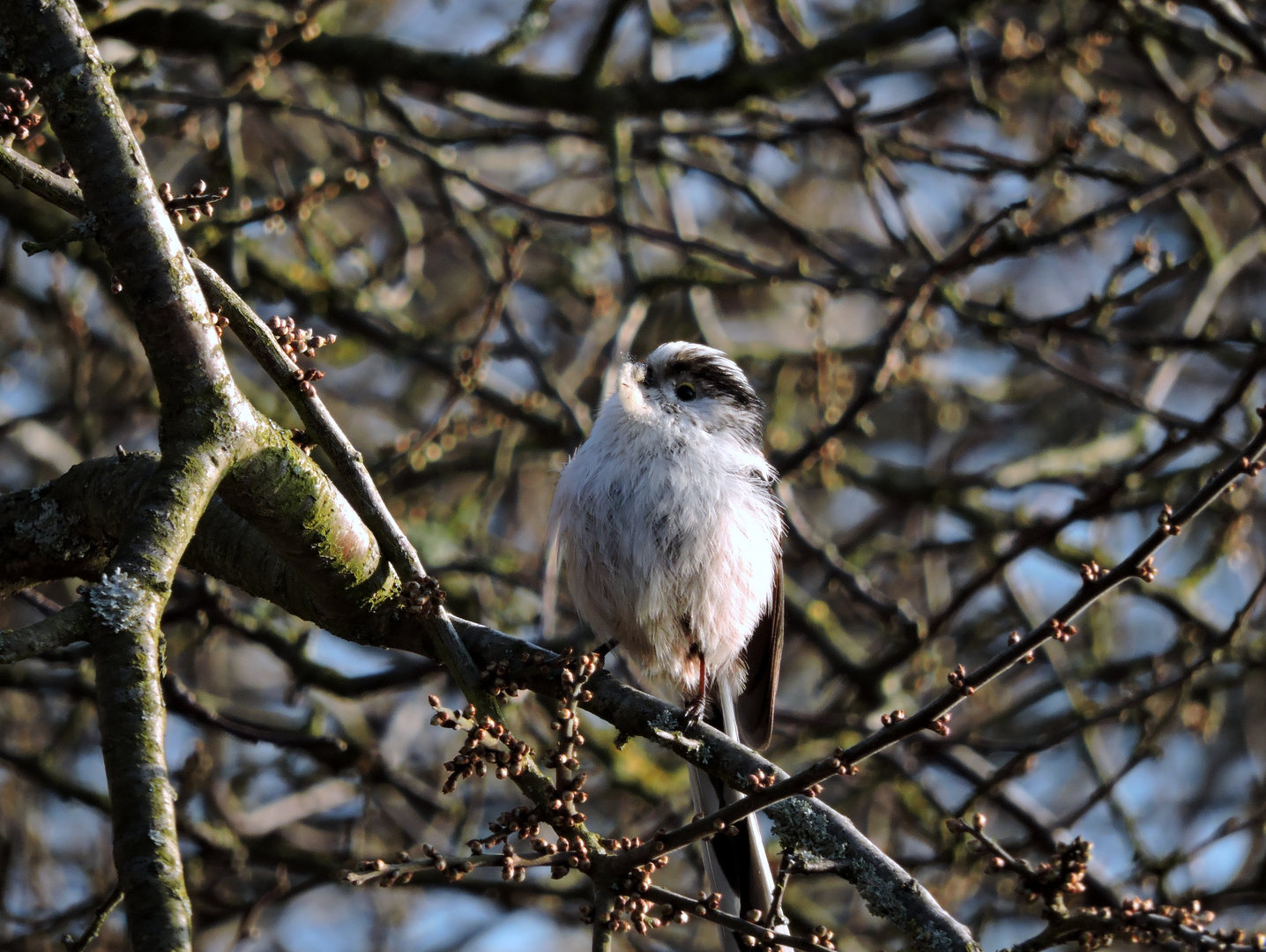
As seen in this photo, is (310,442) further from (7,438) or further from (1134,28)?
(1134,28)

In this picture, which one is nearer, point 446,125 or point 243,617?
point 243,617

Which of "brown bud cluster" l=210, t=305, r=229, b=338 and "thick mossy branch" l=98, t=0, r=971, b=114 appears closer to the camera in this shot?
"brown bud cluster" l=210, t=305, r=229, b=338

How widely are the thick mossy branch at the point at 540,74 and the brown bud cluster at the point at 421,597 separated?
10.4ft

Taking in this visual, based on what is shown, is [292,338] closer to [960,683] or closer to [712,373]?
[960,683]

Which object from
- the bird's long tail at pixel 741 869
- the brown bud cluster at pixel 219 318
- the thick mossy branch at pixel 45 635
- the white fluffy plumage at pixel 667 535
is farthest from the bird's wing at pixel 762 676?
the thick mossy branch at pixel 45 635

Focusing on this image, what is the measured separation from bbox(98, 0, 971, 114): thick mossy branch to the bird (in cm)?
150

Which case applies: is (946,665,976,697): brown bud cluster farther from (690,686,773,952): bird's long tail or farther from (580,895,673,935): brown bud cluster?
(690,686,773,952): bird's long tail

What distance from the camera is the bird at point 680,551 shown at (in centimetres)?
384

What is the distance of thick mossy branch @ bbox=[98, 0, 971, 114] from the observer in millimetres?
4891

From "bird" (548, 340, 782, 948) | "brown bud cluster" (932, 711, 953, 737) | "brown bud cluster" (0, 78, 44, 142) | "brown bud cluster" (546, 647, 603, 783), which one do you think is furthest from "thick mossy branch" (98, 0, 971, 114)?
"brown bud cluster" (932, 711, 953, 737)

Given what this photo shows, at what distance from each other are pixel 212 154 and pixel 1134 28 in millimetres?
3997

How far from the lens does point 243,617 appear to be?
4383 millimetres

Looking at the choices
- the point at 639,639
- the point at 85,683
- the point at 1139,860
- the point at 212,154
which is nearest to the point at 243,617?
the point at 85,683

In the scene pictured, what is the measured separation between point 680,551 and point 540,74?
2.49 m
